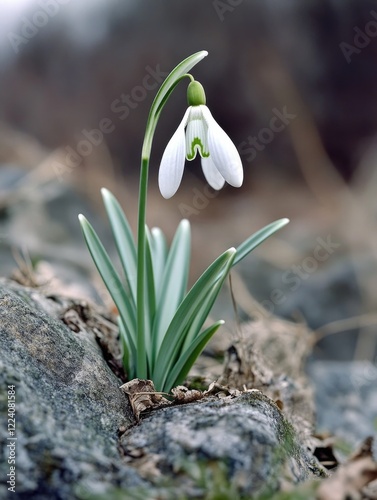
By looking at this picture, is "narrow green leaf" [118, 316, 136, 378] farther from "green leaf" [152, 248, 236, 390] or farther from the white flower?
the white flower

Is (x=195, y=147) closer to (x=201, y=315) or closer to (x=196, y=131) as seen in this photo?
(x=196, y=131)

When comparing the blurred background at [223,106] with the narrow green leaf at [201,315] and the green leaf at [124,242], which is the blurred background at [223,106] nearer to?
the green leaf at [124,242]

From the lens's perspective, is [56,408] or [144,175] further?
[144,175]

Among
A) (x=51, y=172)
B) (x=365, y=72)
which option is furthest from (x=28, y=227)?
(x=365, y=72)

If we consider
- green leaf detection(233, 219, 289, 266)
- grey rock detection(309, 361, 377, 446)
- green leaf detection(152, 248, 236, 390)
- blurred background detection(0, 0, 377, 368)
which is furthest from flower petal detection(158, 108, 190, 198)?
blurred background detection(0, 0, 377, 368)

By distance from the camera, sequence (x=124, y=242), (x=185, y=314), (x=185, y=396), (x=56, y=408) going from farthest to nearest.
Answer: (x=124, y=242)
(x=185, y=314)
(x=185, y=396)
(x=56, y=408)

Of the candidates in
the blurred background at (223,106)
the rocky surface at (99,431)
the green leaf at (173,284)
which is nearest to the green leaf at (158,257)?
the green leaf at (173,284)

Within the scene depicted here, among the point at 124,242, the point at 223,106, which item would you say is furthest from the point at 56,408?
the point at 223,106
